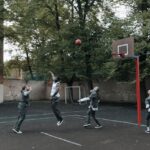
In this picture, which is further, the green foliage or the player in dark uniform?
the green foliage

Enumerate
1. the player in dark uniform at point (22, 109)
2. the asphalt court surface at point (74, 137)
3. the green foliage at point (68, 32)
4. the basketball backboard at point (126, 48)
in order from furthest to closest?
the green foliage at point (68, 32), the basketball backboard at point (126, 48), the player in dark uniform at point (22, 109), the asphalt court surface at point (74, 137)

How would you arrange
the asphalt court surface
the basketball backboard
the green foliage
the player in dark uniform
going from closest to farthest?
the asphalt court surface
the player in dark uniform
the basketball backboard
the green foliage

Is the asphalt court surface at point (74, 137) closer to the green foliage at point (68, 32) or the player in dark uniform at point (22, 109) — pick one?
the player in dark uniform at point (22, 109)

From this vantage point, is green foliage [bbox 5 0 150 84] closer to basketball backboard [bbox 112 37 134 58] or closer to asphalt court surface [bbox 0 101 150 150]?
basketball backboard [bbox 112 37 134 58]

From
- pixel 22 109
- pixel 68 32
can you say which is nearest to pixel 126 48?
pixel 22 109

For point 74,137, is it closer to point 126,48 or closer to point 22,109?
point 22,109

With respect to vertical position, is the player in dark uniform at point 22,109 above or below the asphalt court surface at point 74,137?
above

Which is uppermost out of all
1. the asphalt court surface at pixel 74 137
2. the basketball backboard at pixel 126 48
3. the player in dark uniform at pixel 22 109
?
the basketball backboard at pixel 126 48

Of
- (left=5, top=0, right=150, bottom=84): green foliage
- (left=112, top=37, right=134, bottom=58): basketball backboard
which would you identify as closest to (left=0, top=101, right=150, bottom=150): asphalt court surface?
(left=112, top=37, right=134, bottom=58): basketball backboard

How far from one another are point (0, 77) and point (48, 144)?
2482cm

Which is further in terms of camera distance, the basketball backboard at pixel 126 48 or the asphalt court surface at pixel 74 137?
the basketball backboard at pixel 126 48

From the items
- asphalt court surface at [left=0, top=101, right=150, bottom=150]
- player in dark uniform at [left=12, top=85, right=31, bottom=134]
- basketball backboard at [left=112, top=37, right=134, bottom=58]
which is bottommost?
asphalt court surface at [left=0, top=101, right=150, bottom=150]

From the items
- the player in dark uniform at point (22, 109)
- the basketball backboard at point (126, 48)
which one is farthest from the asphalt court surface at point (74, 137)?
the basketball backboard at point (126, 48)

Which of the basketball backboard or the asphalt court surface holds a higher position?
the basketball backboard
